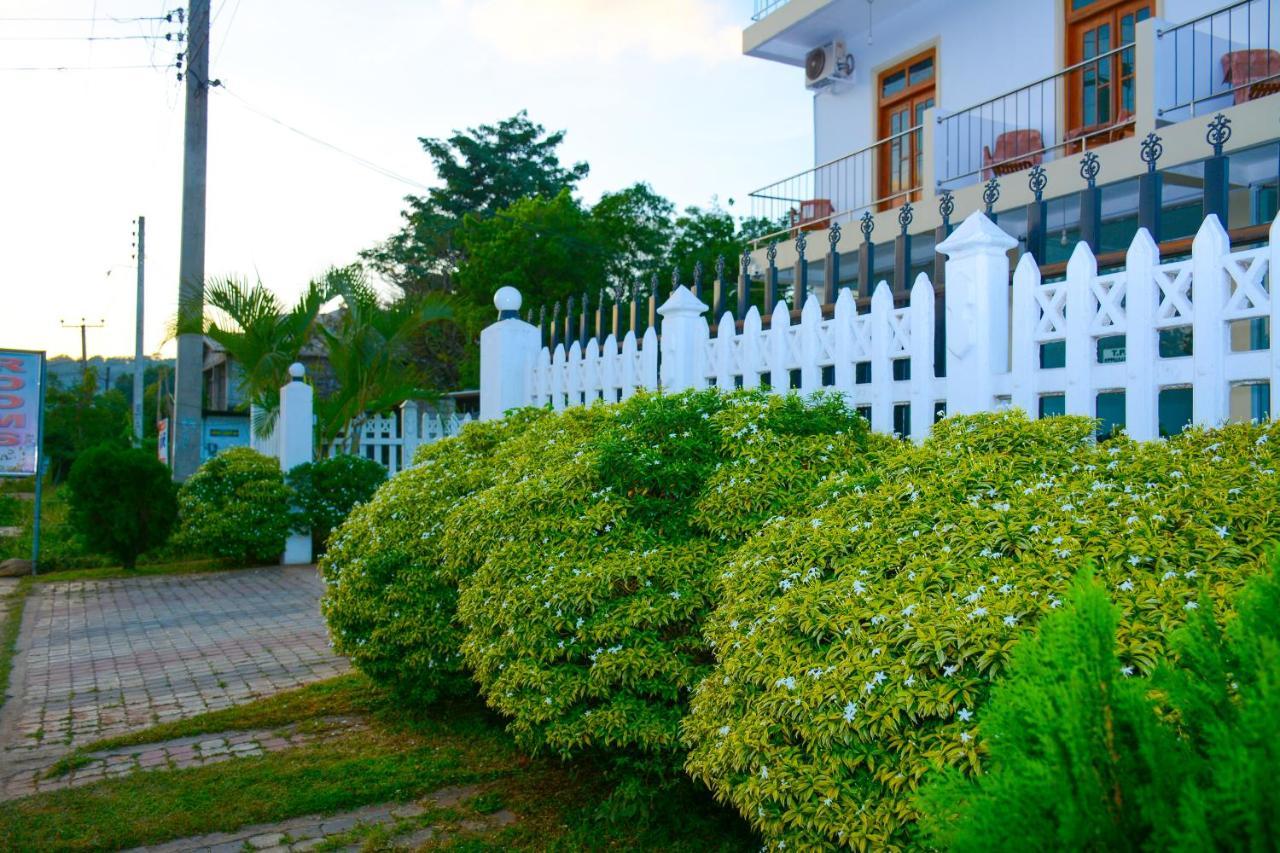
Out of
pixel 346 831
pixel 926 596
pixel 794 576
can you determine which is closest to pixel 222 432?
pixel 346 831

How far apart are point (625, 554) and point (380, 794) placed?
62.0 inches

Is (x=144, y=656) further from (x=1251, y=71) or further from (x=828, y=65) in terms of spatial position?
(x=828, y=65)

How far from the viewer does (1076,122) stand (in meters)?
11.5

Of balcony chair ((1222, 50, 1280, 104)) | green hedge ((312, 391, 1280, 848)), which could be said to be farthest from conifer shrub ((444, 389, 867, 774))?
balcony chair ((1222, 50, 1280, 104))

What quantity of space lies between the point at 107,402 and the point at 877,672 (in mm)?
61012

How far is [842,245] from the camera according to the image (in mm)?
13062

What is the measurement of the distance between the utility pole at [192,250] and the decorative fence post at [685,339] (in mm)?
9818

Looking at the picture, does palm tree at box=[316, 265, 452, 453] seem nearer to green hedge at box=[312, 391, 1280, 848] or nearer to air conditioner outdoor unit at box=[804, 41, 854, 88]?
air conditioner outdoor unit at box=[804, 41, 854, 88]

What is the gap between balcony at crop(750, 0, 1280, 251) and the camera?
957 centimetres

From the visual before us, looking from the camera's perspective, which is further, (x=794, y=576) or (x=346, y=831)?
(x=346, y=831)

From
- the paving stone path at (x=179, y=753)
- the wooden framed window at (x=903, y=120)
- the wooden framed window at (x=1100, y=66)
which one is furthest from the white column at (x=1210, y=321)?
the wooden framed window at (x=903, y=120)

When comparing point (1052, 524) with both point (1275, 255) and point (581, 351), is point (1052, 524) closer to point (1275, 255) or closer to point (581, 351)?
point (1275, 255)

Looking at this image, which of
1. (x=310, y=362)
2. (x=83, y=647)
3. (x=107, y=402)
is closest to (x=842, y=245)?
(x=83, y=647)

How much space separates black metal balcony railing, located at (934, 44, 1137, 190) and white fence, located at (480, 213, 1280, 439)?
6.63 metres
